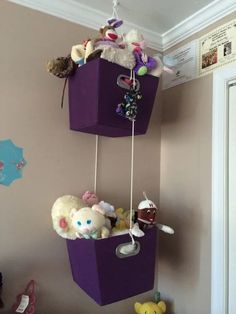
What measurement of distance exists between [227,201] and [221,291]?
0.33m

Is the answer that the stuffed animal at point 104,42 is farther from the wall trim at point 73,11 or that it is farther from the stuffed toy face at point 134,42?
the wall trim at point 73,11

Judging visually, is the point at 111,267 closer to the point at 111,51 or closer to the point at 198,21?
the point at 111,51

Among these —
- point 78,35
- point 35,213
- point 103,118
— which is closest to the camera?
point 103,118

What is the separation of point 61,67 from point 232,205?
776mm

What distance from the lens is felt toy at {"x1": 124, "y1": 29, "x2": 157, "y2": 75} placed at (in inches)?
37.6

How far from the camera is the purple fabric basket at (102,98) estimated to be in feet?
2.92

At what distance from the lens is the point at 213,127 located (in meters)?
1.12

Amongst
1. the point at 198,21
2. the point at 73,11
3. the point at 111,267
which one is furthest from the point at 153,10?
the point at 111,267

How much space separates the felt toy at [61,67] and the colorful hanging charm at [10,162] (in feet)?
0.93

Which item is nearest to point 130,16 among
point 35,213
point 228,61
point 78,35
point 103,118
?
point 78,35

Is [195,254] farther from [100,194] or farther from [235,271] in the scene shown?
[100,194]

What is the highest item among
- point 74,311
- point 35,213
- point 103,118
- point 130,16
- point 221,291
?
point 130,16

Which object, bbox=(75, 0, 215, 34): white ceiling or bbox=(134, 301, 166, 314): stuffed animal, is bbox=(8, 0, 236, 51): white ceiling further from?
bbox=(134, 301, 166, 314): stuffed animal

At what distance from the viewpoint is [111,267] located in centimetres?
88
